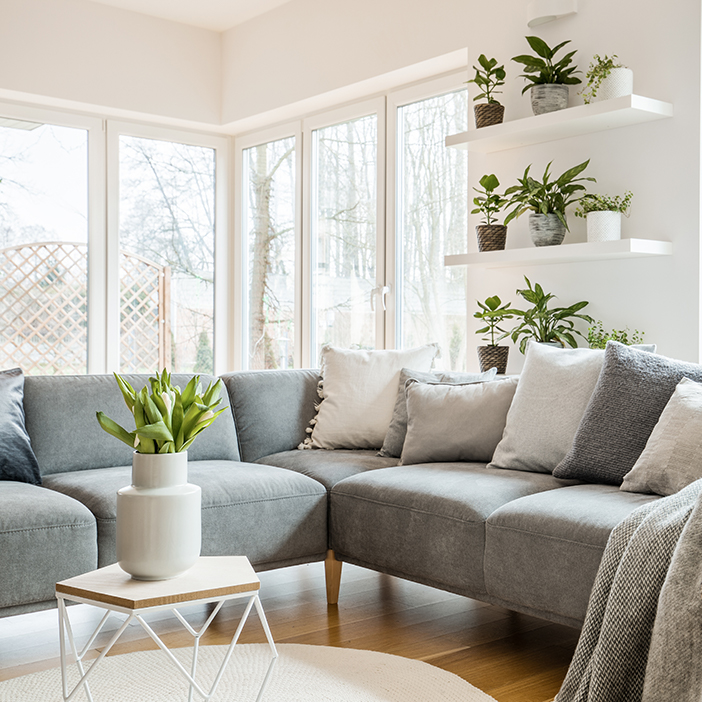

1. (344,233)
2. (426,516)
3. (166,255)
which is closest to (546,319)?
(426,516)

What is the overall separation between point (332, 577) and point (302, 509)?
0.26 m

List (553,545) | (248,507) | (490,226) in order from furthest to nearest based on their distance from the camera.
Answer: (490,226) < (248,507) < (553,545)

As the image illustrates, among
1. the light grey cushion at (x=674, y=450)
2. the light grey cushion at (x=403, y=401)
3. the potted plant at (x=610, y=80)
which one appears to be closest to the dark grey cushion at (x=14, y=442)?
the light grey cushion at (x=403, y=401)

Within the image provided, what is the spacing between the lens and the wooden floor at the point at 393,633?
2.20 m

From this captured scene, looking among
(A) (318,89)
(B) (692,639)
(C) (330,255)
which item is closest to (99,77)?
(A) (318,89)

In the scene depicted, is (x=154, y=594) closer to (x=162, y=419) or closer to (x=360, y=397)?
(x=162, y=419)

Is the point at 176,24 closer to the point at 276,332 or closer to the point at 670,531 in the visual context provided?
the point at 276,332

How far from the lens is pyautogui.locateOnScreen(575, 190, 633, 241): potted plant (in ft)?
10.4

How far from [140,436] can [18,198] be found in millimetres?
3615

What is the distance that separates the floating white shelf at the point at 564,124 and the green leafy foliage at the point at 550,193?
144 mm

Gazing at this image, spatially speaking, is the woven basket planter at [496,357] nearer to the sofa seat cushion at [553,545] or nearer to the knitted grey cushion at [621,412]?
the knitted grey cushion at [621,412]

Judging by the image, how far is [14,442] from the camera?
8.60ft

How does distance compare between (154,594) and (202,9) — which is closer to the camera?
(154,594)

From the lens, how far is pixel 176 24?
5145 mm
